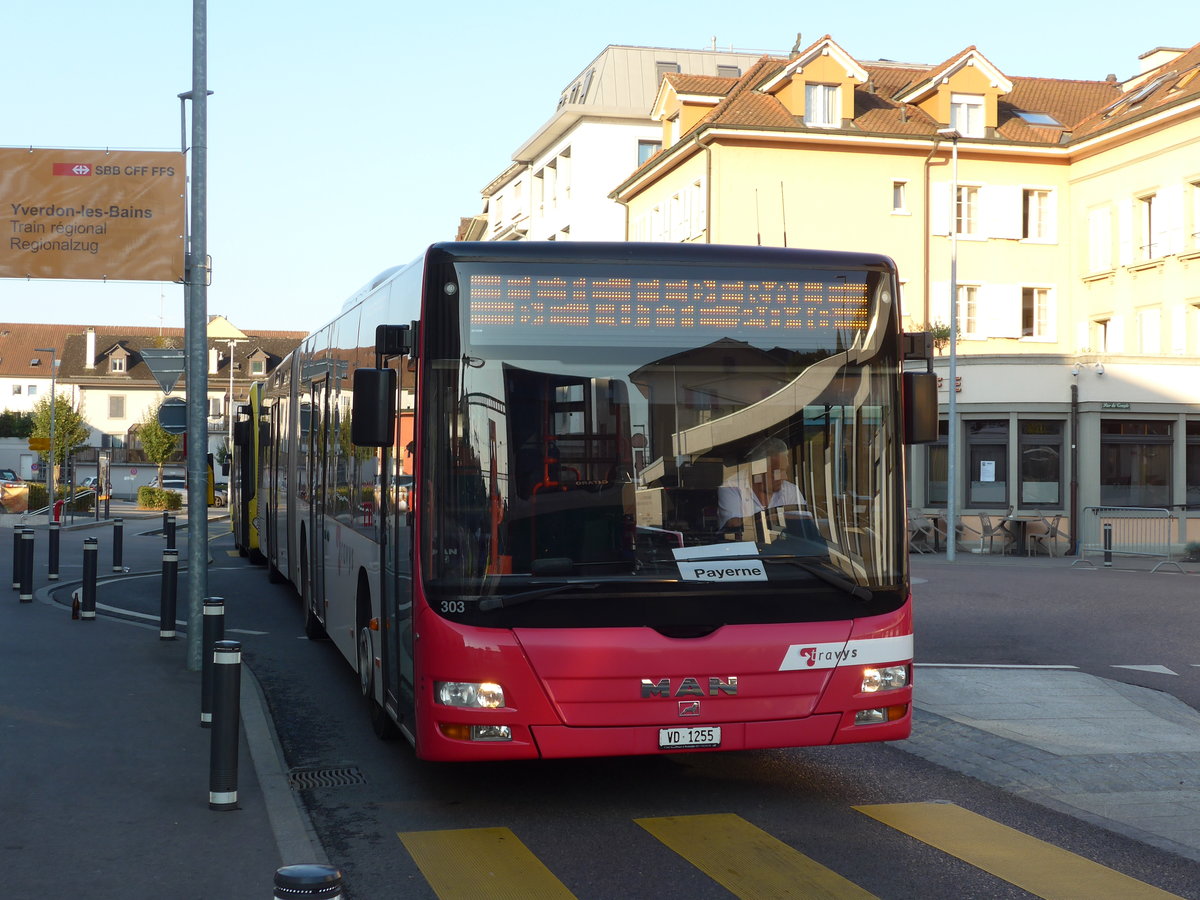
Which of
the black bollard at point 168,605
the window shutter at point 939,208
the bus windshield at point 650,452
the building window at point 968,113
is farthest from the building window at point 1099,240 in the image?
the bus windshield at point 650,452

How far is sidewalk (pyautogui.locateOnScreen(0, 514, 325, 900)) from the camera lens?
585 centimetres

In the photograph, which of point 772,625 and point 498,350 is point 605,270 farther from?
point 772,625

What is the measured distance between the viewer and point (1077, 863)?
Answer: 625cm

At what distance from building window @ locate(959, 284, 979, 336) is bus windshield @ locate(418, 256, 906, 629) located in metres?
34.9

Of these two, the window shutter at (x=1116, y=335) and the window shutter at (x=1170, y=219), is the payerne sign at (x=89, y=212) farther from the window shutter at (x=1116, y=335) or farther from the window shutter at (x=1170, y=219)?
the window shutter at (x=1116, y=335)

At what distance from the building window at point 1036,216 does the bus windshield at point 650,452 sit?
35.9 metres

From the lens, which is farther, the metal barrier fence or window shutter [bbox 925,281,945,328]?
window shutter [bbox 925,281,945,328]

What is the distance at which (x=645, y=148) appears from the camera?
51.8m

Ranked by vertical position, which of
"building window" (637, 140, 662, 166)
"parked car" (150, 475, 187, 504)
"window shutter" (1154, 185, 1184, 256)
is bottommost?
"parked car" (150, 475, 187, 504)

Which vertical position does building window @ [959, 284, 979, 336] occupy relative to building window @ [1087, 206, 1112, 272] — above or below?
below

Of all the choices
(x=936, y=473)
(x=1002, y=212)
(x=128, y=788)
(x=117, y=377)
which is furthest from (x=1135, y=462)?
(x=117, y=377)

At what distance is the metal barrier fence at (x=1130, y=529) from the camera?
29875 millimetres

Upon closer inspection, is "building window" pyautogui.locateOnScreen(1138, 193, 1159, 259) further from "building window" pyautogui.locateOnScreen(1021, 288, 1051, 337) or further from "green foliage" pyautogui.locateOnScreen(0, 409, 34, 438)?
"green foliage" pyautogui.locateOnScreen(0, 409, 34, 438)

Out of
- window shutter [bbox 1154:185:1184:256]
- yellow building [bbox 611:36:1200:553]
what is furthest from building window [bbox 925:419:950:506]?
window shutter [bbox 1154:185:1184:256]
